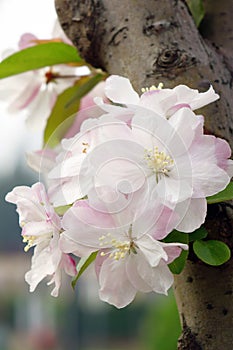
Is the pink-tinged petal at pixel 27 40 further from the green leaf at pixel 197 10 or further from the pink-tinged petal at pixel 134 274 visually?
the pink-tinged petal at pixel 134 274

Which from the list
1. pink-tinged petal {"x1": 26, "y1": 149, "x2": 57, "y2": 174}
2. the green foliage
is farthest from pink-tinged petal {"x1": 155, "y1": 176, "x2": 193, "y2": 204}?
the green foliage

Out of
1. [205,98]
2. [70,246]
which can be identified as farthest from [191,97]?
[70,246]

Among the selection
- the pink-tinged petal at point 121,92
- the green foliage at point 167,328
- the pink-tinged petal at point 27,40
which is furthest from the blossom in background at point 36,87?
the green foliage at point 167,328

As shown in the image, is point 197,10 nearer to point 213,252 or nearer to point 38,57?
point 38,57

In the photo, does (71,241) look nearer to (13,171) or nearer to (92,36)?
(92,36)

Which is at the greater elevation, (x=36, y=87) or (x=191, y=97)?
(x=191, y=97)

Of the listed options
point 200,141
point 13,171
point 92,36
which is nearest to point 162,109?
point 200,141
